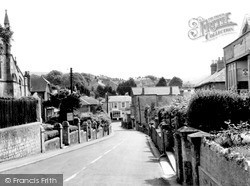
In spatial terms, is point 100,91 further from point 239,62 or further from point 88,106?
point 239,62

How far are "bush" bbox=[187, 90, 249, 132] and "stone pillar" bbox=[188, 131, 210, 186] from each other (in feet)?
9.92

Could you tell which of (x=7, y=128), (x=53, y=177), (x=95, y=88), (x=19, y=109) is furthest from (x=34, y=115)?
(x=95, y=88)

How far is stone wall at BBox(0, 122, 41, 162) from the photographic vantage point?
18.5 m

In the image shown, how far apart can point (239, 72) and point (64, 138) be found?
55.2ft

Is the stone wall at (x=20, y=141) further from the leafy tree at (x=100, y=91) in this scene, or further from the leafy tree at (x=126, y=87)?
the leafy tree at (x=126, y=87)

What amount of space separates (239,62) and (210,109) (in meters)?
9.89

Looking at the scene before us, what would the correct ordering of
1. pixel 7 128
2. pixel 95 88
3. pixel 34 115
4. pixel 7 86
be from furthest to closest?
pixel 95 88
pixel 7 86
pixel 34 115
pixel 7 128

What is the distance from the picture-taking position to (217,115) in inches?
533

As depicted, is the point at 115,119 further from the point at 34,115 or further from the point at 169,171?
the point at 169,171

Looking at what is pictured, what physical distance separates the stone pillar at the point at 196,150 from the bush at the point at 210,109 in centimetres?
302

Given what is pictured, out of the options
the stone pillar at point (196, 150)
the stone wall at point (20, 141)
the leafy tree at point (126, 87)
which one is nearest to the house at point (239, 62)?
the stone pillar at point (196, 150)

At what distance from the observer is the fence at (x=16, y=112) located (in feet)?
64.5

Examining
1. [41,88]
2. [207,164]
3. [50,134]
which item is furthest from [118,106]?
[207,164]

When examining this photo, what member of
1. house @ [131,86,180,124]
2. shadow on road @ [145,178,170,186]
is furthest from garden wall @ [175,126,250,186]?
house @ [131,86,180,124]
